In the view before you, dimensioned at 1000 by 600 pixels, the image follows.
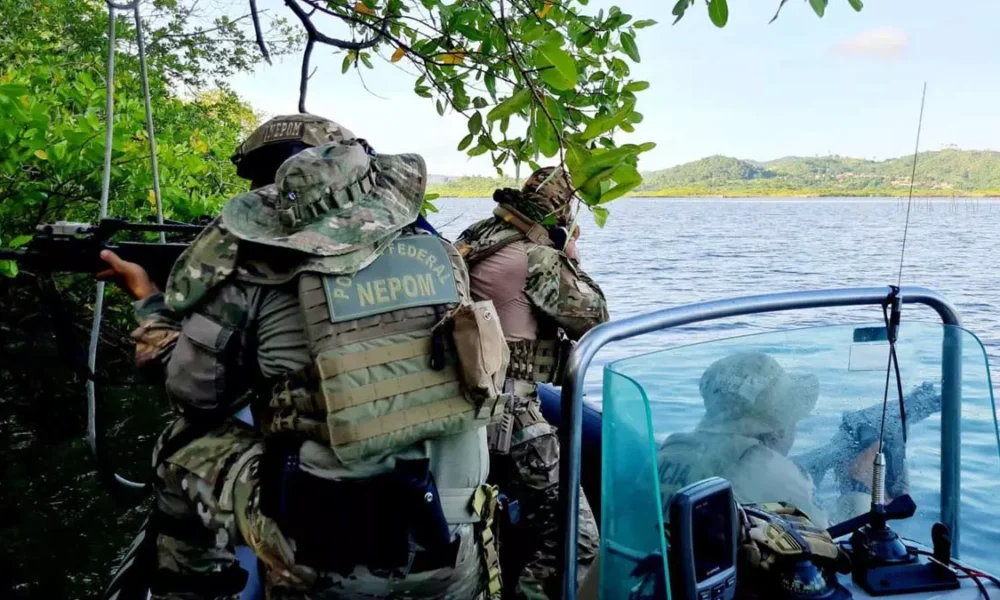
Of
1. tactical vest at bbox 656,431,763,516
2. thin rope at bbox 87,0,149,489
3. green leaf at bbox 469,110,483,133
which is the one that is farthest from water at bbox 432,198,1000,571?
thin rope at bbox 87,0,149,489

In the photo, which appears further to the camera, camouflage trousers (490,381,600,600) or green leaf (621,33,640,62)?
camouflage trousers (490,381,600,600)

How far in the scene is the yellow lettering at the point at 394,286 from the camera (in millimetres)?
1749

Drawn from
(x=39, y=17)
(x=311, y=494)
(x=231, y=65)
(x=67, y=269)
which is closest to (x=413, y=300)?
(x=311, y=494)

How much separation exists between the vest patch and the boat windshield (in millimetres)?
463

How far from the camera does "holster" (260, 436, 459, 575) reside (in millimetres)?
1654

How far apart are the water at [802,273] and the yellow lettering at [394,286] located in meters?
1.17

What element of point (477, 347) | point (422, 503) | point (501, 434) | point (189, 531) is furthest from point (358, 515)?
point (501, 434)

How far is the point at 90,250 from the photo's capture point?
2273mm

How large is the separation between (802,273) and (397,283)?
996 inches

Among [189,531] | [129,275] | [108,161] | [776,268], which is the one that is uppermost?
[108,161]

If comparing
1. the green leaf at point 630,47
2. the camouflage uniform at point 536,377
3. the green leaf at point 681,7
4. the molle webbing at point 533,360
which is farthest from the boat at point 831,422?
the molle webbing at point 533,360

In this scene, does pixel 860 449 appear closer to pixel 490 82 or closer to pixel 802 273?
pixel 490 82

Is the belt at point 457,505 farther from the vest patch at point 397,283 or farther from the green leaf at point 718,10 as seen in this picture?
the green leaf at point 718,10

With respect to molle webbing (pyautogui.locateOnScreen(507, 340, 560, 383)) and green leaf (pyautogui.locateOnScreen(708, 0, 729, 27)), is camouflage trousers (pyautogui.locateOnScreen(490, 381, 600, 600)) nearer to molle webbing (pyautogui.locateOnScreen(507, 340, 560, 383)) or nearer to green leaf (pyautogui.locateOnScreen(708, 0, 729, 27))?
molle webbing (pyautogui.locateOnScreen(507, 340, 560, 383))
